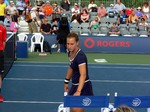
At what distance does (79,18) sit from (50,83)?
11499 millimetres

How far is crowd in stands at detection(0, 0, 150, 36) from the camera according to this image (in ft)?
83.2

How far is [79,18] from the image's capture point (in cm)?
2684

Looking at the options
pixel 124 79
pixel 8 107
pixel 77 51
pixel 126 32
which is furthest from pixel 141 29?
pixel 77 51

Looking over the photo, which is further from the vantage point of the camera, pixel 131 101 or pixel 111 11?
pixel 111 11

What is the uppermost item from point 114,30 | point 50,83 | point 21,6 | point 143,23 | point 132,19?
point 21,6

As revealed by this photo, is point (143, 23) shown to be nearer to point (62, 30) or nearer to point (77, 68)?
point (62, 30)

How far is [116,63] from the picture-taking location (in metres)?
20.7

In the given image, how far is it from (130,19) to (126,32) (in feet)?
6.85

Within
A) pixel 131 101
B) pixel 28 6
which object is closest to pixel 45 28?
pixel 28 6

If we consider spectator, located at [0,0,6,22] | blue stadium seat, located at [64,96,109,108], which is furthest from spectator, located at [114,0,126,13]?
blue stadium seat, located at [64,96,109,108]

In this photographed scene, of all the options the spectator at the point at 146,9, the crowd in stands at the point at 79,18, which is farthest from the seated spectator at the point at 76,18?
the spectator at the point at 146,9

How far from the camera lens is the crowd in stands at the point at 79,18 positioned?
2536 cm

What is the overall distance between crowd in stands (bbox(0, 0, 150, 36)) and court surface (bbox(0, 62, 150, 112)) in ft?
18.8

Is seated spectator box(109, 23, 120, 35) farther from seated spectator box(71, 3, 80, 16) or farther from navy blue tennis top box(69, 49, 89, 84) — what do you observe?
navy blue tennis top box(69, 49, 89, 84)
